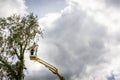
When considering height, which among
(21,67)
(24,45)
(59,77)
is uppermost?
(24,45)

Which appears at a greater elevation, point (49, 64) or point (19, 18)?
point (19, 18)

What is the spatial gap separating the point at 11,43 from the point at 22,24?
13.2 ft

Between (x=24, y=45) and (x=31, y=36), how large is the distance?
240cm

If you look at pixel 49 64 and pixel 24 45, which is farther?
pixel 24 45

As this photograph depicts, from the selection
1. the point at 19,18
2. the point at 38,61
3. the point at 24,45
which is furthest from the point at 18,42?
the point at 38,61

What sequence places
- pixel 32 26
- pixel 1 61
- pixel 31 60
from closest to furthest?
pixel 31 60, pixel 1 61, pixel 32 26

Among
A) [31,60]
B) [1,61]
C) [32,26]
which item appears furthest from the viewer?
[32,26]

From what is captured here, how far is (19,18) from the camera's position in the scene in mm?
57938

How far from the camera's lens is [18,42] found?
56.1 metres

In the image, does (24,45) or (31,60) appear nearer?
(31,60)

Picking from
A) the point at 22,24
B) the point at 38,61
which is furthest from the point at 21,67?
the point at 38,61

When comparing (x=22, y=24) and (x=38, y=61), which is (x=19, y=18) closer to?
(x=22, y=24)

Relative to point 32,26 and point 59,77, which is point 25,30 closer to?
point 32,26

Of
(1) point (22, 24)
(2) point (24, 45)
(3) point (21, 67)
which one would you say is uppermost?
(1) point (22, 24)
